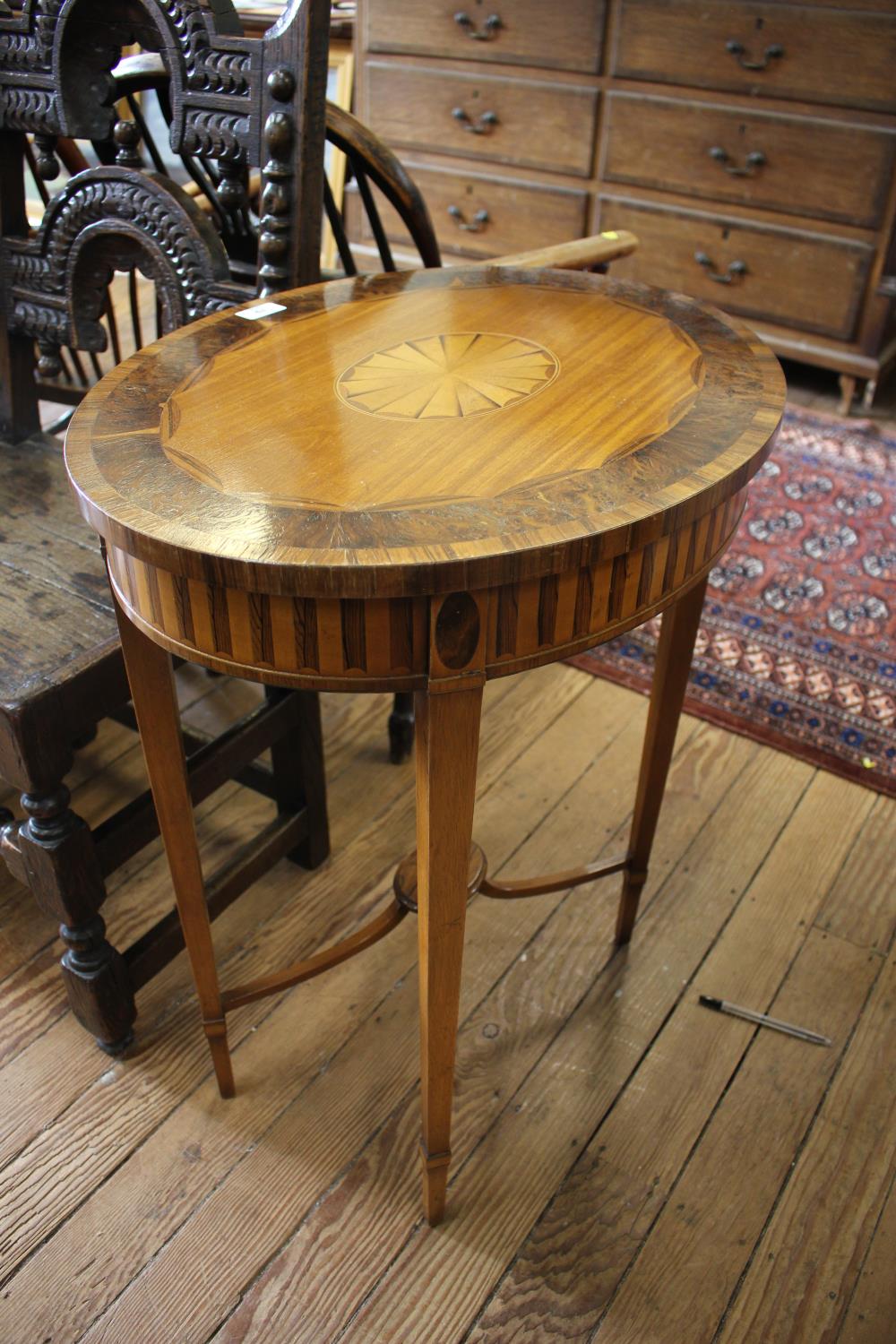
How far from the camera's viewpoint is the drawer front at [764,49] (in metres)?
2.58

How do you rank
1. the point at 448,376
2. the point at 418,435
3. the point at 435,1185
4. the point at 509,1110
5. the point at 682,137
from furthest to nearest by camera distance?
the point at 682,137 → the point at 509,1110 → the point at 435,1185 → the point at 448,376 → the point at 418,435

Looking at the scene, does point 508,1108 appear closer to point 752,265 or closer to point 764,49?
point 752,265

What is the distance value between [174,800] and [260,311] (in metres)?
0.54

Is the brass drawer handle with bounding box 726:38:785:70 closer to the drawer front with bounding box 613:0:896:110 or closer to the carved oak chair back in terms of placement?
the drawer front with bounding box 613:0:896:110

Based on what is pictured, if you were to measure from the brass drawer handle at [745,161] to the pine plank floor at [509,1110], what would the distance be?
190 cm

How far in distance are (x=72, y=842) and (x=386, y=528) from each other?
648 mm

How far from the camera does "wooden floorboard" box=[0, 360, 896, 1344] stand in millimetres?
1110

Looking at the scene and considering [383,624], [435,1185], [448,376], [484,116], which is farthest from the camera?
[484,116]

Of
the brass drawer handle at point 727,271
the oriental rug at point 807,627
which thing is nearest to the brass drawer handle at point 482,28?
the brass drawer handle at point 727,271

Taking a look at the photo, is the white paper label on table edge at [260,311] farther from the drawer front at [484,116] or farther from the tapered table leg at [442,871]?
the drawer front at [484,116]

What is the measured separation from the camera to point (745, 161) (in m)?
2.88

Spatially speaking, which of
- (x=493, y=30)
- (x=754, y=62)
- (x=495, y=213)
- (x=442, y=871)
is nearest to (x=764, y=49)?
(x=754, y=62)

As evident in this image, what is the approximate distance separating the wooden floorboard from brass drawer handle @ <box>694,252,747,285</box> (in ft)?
5.98

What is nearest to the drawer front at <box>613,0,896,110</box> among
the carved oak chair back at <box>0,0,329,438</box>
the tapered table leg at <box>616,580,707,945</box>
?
the carved oak chair back at <box>0,0,329,438</box>
